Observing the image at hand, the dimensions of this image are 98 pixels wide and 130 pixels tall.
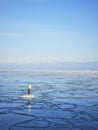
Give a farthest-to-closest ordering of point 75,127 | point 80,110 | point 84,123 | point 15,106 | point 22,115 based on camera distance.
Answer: point 15,106, point 80,110, point 22,115, point 84,123, point 75,127

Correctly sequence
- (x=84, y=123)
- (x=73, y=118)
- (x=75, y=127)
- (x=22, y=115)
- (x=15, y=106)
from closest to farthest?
(x=75, y=127) < (x=84, y=123) < (x=73, y=118) < (x=22, y=115) < (x=15, y=106)

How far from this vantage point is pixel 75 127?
11.1m

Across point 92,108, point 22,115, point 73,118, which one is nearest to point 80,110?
point 92,108

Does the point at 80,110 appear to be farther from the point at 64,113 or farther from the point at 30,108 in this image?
the point at 30,108

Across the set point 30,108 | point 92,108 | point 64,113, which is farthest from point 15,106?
point 92,108

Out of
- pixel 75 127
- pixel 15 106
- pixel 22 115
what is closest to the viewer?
pixel 75 127

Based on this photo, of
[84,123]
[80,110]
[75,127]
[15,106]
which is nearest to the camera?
[75,127]

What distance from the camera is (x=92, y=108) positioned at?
619 inches

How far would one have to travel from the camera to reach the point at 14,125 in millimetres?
11508

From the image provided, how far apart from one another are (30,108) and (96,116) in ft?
14.1

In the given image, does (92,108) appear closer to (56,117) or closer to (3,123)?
(56,117)

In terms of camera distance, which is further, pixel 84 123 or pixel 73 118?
pixel 73 118

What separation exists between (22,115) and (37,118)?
1.16m

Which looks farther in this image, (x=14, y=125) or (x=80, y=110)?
(x=80, y=110)
